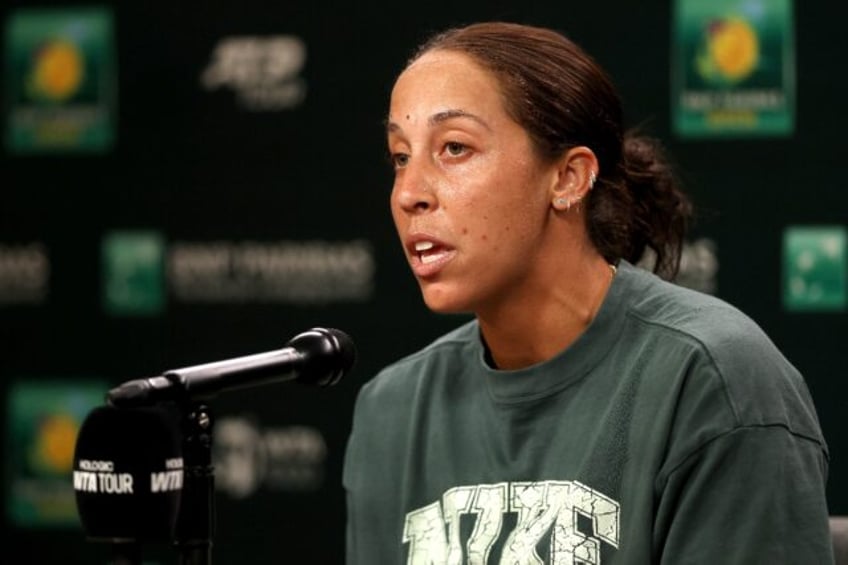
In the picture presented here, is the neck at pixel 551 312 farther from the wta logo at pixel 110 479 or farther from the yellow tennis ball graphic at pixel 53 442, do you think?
the yellow tennis ball graphic at pixel 53 442

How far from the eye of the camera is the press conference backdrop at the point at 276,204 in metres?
3.48

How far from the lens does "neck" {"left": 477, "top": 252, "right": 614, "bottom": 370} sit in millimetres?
2320

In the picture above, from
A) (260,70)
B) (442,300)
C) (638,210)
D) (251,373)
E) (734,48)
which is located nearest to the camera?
(251,373)

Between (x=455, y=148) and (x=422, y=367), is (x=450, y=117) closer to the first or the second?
(x=455, y=148)

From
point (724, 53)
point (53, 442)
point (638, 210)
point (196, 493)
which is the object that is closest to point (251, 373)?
point (196, 493)

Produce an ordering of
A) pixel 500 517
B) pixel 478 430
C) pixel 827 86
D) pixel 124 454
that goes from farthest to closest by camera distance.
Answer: pixel 827 86, pixel 478 430, pixel 500 517, pixel 124 454

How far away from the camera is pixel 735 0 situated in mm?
3537

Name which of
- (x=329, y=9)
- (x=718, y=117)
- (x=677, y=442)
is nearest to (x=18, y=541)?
(x=329, y=9)

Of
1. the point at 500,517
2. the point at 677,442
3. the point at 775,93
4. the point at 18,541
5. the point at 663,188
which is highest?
the point at 775,93

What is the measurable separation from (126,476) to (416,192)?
0.76 meters

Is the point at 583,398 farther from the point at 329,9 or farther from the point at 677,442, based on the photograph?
the point at 329,9

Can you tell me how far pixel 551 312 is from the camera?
233 cm

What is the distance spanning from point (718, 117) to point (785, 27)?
25cm

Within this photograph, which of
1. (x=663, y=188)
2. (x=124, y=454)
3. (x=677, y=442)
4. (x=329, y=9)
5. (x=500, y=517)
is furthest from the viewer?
(x=329, y=9)
